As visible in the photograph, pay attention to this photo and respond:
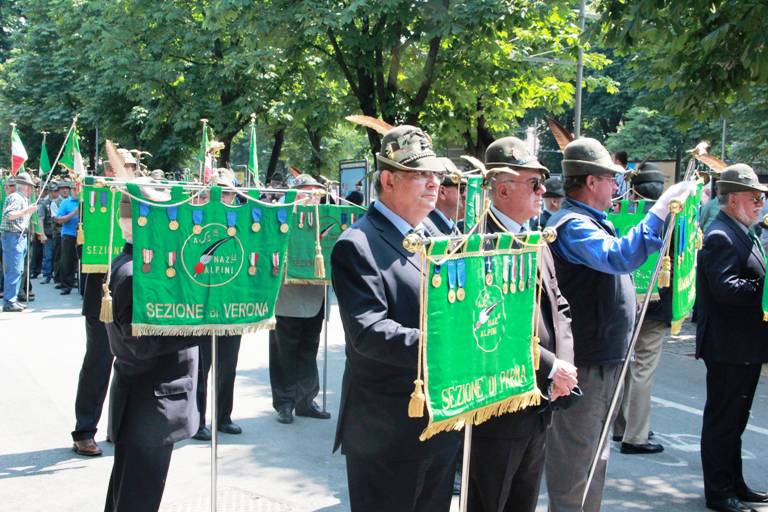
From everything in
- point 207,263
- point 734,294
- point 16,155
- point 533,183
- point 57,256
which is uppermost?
point 16,155

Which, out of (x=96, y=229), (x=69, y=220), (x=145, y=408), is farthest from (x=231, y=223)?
(x=69, y=220)

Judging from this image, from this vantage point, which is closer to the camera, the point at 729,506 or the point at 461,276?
the point at 461,276

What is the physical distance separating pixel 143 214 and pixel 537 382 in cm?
230

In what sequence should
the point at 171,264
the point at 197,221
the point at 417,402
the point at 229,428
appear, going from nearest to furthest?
the point at 417,402 < the point at 171,264 < the point at 197,221 < the point at 229,428

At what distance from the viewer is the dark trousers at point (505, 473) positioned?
11.8 ft

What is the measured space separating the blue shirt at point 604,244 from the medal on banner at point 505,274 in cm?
101

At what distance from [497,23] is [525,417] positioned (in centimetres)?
1180

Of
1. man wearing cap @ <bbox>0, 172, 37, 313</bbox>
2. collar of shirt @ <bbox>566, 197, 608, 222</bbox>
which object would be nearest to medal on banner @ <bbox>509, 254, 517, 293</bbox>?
collar of shirt @ <bbox>566, 197, 608, 222</bbox>

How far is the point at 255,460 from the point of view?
657 centimetres

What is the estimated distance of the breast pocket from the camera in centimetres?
412

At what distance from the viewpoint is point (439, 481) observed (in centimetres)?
341

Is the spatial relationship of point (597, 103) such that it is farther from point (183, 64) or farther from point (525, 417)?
point (525, 417)

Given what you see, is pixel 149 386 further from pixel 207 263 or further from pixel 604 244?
pixel 604 244

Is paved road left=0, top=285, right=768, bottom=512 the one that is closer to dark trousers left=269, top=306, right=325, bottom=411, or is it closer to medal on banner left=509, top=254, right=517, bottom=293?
dark trousers left=269, top=306, right=325, bottom=411
